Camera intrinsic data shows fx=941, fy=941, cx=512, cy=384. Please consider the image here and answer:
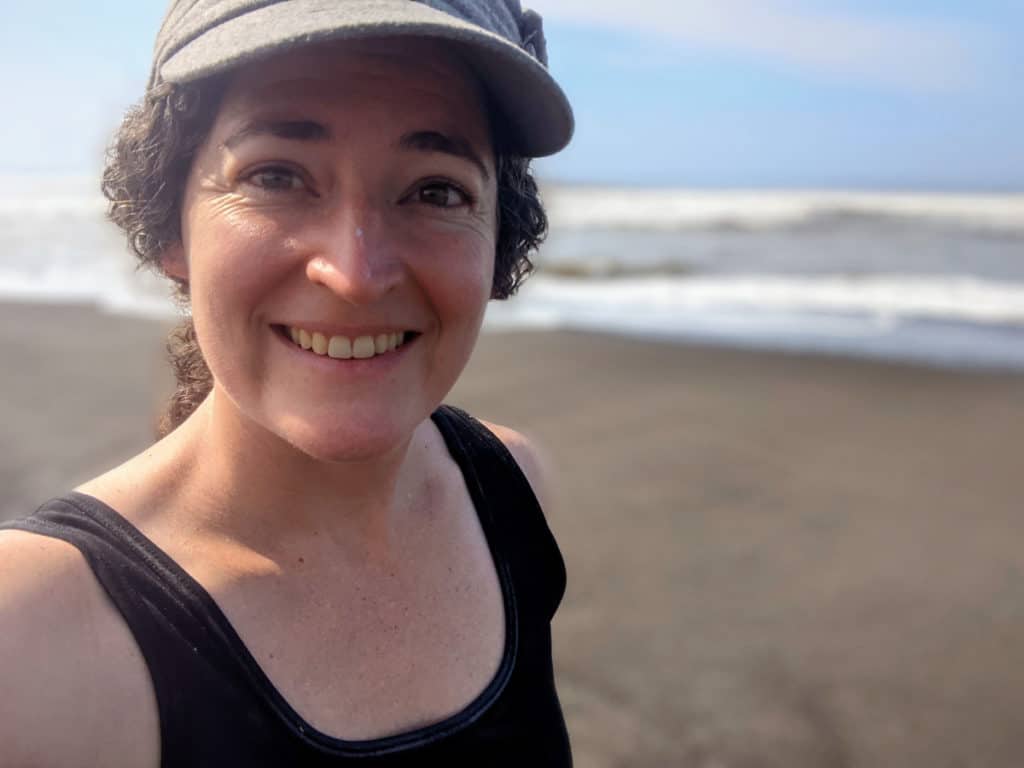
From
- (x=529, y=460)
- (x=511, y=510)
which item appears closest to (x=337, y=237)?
(x=511, y=510)

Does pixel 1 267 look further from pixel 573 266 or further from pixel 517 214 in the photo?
pixel 517 214

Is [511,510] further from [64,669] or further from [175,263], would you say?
[64,669]

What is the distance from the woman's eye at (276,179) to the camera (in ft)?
4.50

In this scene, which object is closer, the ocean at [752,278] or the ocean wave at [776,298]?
the ocean at [752,278]

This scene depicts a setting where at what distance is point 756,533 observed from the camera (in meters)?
5.07

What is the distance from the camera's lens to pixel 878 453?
6176 millimetres

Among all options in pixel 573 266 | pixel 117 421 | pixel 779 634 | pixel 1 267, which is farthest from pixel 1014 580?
pixel 1 267

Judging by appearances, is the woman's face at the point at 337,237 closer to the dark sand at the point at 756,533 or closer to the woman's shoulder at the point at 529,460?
the woman's shoulder at the point at 529,460

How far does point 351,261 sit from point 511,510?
2.42ft

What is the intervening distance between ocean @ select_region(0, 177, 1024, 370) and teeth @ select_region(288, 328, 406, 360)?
7.76 feet

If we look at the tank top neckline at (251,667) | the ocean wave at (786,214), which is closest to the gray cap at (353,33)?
the tank top neckline at (251,667)

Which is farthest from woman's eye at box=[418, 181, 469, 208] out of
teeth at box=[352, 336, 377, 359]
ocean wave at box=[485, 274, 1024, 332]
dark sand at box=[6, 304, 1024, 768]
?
ocean wave at box=[485, 274, 1024, 332]

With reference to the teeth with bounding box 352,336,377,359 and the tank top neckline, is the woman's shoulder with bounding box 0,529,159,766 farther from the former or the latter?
the teeth with bounding box 352,336,377,359

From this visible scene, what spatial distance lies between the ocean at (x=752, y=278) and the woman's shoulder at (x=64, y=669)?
245 centimetres
